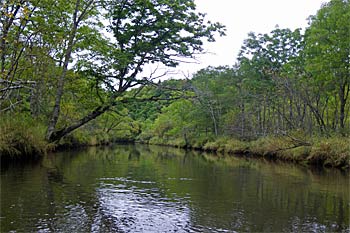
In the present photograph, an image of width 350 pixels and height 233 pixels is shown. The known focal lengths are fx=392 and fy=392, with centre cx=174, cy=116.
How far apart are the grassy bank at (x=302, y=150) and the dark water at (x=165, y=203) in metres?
6.86

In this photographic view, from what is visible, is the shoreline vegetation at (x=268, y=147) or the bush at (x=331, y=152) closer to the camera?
the shoreline vegetation at (x=268, y=147)

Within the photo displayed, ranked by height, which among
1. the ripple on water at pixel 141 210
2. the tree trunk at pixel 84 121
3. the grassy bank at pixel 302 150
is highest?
the tree trunk at pixel 84 121

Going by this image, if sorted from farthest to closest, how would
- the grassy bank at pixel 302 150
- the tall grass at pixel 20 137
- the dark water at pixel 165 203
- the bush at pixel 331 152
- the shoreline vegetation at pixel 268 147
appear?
the grassy bank at pixel 302 150 < the bush at pixel 331 152 < the shoreline vegetation at pixel 268 147 < the tall grass at pixel 20 137 < the dark water at pixel 165 203

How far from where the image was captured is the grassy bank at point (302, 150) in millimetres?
23797

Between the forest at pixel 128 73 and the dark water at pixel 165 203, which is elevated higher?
the forest at pixel 128 73

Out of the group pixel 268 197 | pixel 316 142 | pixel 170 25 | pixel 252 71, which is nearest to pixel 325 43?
pixel 316 142

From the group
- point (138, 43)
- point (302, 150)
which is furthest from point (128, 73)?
point (302, 150)

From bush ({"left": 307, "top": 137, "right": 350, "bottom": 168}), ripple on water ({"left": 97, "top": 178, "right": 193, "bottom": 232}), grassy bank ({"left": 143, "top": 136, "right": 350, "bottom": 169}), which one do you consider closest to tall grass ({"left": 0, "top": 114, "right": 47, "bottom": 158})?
ripple on water ({"left": 97, "top": 178, "right": 193, "bottom": 232})

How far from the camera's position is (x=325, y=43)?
28688mm

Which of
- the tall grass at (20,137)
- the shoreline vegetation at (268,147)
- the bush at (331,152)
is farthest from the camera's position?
the bush at (331,152)

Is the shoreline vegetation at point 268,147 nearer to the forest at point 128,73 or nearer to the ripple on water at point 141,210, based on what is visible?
the forest at point 128,73

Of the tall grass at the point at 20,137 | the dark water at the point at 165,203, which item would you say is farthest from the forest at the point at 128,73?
the dark water at the point at 165,203

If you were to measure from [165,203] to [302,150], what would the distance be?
19420 millimetres

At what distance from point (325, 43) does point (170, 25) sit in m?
12.1
